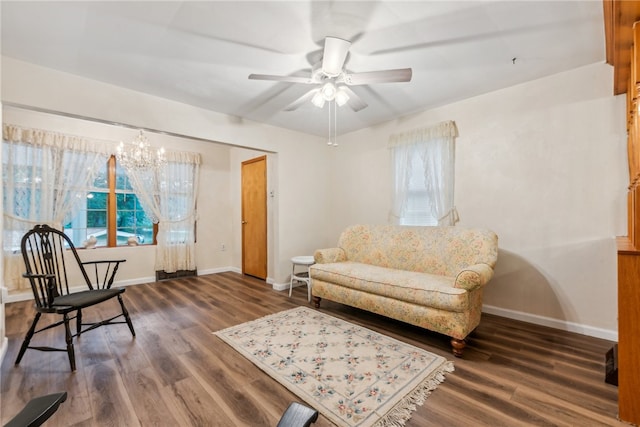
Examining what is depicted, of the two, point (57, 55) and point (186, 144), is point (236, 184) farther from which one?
point (57, 55)

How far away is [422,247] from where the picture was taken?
3.20m

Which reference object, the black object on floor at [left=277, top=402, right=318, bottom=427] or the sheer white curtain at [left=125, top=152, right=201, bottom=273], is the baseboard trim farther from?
the sheer white curtain at [left=125, top=152, right=201, bottom=273]

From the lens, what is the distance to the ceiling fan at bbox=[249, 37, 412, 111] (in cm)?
199

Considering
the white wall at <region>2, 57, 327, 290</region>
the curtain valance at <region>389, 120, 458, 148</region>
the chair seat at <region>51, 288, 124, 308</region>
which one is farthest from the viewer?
the curtain valance at <region>389, 120, 458, 148</region>

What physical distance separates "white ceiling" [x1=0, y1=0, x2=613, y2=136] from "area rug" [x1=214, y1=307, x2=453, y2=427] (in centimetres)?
244

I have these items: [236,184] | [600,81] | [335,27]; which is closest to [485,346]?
[600,81]

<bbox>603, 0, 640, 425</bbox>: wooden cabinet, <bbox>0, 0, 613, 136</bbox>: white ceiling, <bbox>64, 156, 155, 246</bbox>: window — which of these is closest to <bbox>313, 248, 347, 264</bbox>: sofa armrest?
<bbox>0, 0, 613, 136</bbox>: white ceiling

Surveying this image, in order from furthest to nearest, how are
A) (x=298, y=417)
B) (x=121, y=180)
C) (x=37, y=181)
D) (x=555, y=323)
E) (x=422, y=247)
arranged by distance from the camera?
(x=121, y=180) → (x=37, y=181) → (x=422, y=247) → (x=555, y=323) → (x=298, y=417)

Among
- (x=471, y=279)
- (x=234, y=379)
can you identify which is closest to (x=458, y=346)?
(x=471, y=279)

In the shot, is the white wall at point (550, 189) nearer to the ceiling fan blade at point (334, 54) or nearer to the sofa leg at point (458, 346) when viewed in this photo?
the sofa leg at point (458, 346)

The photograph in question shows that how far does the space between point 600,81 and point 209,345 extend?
4185mm

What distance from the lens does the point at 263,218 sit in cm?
476

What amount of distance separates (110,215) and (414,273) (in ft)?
15.2

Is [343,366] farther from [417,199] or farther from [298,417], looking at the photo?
[417,199]
